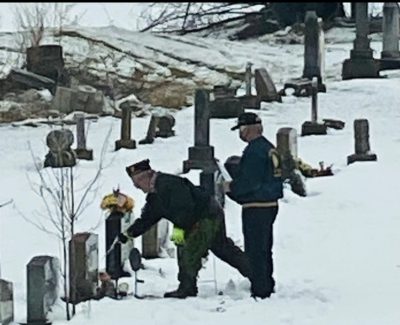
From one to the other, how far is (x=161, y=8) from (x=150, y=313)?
30.2 metres

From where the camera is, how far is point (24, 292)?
959 centimetres

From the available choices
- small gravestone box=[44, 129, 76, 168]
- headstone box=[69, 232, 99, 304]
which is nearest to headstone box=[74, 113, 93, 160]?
small gravestone box=[44, 129, 76, 168]

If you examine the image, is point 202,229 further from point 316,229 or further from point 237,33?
point 237,33

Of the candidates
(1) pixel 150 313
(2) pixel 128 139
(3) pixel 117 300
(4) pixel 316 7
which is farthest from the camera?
(4) pixel 316 7

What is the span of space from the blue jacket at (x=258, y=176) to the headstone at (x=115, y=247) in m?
1.26

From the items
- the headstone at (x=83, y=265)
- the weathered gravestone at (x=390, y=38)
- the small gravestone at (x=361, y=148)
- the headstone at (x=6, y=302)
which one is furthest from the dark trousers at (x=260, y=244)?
the weathered gravestone at (x=390, y=38)

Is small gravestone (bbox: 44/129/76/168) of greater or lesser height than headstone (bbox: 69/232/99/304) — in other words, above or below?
above

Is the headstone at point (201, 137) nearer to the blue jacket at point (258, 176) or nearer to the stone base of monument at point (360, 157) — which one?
the stone base of monument at point (360, 157)

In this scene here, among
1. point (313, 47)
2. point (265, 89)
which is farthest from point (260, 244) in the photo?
point (313, 47)

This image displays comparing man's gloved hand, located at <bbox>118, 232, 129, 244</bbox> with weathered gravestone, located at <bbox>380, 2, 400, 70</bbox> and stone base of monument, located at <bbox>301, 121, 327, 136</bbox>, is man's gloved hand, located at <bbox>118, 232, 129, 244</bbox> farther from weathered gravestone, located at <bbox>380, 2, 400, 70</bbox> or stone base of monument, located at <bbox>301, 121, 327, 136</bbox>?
weathered gravestone, located at <bbox>380, 2, 400, 70</bbox>

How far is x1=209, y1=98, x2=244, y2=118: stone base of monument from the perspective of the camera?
18.7 metres

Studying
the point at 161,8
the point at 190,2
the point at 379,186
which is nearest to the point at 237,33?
the point at 190,2

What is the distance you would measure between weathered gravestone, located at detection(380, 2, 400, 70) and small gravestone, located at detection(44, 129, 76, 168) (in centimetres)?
1005

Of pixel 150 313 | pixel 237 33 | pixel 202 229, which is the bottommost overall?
pixel 150 313
